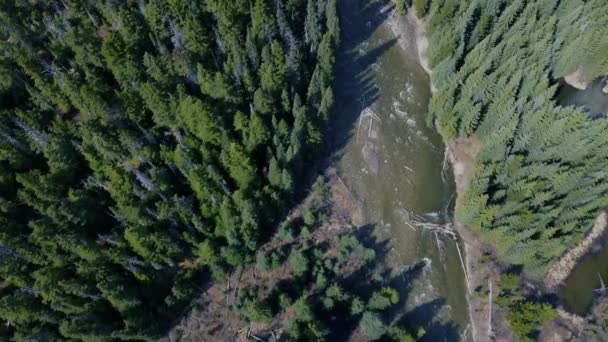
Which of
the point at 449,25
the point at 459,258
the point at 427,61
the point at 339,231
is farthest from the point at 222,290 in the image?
the point at 449,25

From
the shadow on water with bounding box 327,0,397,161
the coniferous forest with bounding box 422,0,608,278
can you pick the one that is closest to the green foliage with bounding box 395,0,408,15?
the shadow on water with bounding box 327,0,397,161

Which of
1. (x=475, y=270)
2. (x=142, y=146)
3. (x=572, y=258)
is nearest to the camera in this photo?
(x=142, y=146)

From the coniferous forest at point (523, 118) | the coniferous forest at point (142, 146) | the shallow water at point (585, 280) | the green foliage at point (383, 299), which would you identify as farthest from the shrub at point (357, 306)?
the shallow water at point (585, 280)

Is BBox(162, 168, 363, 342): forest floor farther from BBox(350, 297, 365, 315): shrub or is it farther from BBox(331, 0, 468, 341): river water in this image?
BBox(350, 297, 365, 315): shrub

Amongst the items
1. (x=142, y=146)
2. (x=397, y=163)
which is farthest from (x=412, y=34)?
(x=142, y=146)

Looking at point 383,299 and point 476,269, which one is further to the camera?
point 476,269

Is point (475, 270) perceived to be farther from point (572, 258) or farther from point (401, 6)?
point (401, 6)

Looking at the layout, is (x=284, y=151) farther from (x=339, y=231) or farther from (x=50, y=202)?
(x=50, y=202)
